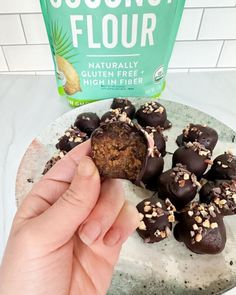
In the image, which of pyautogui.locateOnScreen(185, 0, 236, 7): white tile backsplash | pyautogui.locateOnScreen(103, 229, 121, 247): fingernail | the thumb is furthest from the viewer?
pyautogui.locateOnScreen(185, 0, 236, 7): white tile backsplash

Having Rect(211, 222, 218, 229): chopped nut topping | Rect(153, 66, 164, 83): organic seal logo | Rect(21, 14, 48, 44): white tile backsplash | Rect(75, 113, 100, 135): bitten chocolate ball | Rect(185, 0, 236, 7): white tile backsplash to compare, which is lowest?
Rect(211, 222, 218, 229): chopped nut topping

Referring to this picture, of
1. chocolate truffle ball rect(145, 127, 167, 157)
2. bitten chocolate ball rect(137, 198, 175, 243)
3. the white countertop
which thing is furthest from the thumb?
the white countertop

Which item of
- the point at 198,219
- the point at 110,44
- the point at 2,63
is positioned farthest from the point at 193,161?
the point at 2,63

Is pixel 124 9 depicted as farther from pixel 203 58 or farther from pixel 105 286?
pixel 105 286

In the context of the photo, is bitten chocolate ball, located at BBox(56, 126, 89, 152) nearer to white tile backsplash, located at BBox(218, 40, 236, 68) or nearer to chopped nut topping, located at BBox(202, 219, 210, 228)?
chopped nut topping, located at BBox(202, 219, 210, 228)

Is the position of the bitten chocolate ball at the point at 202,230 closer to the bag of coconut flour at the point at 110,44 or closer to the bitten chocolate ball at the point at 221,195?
the bitten chocolate ball at the point at 221,195

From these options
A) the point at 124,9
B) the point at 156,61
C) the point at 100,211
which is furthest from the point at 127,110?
the point at 100,211
